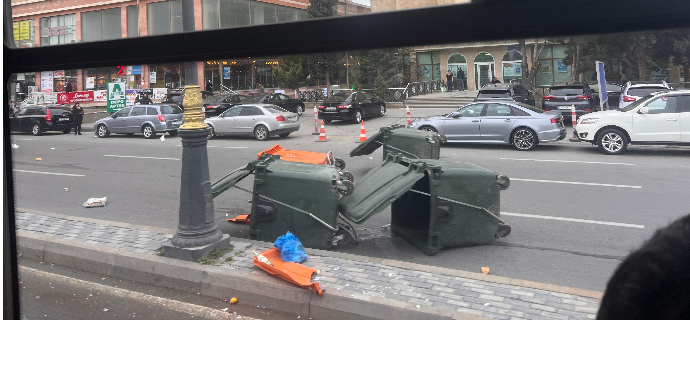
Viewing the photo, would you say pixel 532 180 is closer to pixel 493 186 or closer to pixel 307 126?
pixel 493 186

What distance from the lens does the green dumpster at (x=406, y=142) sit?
855 cm

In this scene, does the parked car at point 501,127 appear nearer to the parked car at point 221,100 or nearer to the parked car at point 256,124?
the parked car at point 221,100

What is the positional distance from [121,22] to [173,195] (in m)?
8.52

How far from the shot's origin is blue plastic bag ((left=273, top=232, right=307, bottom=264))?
5301mm

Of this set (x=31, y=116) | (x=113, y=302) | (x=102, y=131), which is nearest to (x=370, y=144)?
(x=113, y=302)

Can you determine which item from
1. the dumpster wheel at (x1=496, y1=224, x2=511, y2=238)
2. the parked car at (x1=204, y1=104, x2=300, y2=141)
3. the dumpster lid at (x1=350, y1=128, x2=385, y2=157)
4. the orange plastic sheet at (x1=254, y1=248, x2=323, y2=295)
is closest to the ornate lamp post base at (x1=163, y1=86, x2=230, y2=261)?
the orange plastic sheet at (x1=254, y1=248, x2=323, y2=295)

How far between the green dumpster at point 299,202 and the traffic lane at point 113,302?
1409 mm

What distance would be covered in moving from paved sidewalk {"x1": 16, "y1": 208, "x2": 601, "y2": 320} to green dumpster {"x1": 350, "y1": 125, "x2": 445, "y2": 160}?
128 inches

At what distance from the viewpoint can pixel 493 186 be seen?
20.0 feet

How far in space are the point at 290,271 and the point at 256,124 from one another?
12616 mm

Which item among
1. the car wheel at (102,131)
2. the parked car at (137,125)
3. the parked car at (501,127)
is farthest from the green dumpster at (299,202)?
the car wheel at (102,131)

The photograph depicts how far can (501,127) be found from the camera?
1265cm

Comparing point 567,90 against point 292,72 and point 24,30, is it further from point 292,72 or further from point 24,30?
point 24,30
